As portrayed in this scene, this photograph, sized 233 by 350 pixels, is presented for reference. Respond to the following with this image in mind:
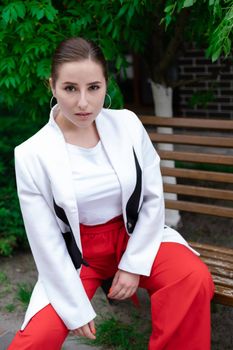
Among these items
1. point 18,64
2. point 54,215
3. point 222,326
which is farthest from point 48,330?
point 18,64

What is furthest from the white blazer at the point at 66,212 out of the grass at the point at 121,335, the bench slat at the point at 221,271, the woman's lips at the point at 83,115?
the grass at the point at 121,335

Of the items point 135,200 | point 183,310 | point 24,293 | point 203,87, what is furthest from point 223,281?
point 203,87

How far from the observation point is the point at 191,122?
3.30 meters

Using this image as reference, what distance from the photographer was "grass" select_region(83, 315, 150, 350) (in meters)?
2.93

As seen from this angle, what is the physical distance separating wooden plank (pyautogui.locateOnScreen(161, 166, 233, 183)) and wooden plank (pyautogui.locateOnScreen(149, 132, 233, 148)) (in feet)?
0.53

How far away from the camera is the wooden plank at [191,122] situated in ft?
10.3

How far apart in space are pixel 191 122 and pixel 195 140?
119 millimetres

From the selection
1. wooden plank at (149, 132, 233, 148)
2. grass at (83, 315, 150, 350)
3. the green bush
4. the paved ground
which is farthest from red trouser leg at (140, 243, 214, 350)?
the green bush

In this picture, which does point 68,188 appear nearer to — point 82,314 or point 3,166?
point 82,314

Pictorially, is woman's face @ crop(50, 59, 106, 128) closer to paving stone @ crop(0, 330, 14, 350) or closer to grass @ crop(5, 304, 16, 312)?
paving stone @ crop(0, 330, 14, 350)

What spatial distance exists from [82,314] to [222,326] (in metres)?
1.11

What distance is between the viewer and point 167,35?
156 inches

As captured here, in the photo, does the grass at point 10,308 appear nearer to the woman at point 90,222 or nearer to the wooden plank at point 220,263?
the woman at point 90,222

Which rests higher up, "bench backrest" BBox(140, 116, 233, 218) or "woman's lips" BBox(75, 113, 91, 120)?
"woman's lips" BBox(75, 113, 91, 120)
